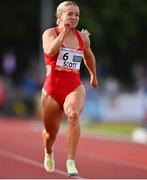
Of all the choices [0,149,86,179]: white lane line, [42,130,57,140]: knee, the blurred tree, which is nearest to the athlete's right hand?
[42,130,57,140]: knee

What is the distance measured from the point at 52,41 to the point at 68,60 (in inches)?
11.4

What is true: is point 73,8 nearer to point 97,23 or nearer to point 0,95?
point 0,95

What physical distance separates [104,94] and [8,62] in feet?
20.6

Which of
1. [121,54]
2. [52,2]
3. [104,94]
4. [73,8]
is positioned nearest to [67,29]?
[73,8]

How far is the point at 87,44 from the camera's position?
1009 cm

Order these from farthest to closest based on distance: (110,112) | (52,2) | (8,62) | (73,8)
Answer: (52,2), (8,62), (110,112), (73,8)

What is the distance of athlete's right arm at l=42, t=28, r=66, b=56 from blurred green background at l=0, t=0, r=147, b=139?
26.2m

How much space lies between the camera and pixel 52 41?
9.77 meters

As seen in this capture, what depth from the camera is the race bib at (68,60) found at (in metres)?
9.87

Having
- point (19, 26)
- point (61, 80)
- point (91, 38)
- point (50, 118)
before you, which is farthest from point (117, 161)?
point (19, 26)

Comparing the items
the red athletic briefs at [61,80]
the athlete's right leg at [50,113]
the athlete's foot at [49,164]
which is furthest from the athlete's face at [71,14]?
the athlete's foot at [49,164]

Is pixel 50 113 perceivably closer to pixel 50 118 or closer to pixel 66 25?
pixel 50 118

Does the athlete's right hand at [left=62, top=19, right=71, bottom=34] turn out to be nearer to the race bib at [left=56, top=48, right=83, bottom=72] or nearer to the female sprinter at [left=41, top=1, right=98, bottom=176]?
the female sprinter at [left=41, top=1, right=98, bottom=176]

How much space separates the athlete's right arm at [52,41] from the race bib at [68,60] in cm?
13
